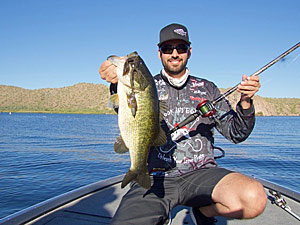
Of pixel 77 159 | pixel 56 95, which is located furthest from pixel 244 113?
pixel 56 95

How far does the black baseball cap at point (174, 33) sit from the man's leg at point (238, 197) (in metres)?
2.06

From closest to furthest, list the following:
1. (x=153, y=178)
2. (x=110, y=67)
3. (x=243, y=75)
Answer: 1. (x=110, y=67)
2. (x=243, y=75)
3. (x=153, y=178)

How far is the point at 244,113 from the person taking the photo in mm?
3607

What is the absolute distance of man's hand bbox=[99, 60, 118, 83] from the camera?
298 cm

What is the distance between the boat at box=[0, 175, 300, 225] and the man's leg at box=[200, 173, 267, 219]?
4.58 ft

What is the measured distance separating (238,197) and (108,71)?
2099 millimetres

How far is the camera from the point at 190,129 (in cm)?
410

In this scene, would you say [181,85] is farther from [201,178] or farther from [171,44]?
[201,178]

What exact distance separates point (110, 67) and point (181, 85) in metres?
1.54

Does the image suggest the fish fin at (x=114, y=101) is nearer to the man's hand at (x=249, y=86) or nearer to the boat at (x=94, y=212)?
the man's hand at (x=249, y=86)

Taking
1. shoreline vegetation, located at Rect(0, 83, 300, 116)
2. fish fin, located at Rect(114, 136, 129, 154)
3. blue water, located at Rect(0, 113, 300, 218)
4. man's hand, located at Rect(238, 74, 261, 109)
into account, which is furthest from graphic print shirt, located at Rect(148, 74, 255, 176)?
shoreline vegetation, located at Rect(0, 83, 300, 116)

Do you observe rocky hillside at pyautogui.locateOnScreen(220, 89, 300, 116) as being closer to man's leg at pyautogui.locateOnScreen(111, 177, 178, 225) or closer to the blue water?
the blue water

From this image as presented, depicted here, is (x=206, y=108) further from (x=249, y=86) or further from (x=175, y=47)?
(x=175, y=47)

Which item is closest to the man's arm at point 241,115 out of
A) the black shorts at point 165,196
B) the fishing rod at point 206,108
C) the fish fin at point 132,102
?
the fishing rod at point 206,108
